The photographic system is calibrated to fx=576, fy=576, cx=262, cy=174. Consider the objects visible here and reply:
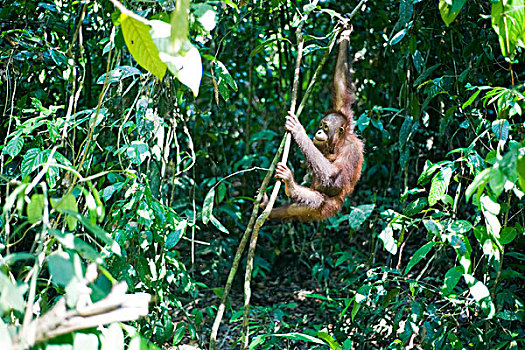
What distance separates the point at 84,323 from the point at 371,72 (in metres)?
4.91

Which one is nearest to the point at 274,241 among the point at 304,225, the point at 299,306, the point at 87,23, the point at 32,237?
the point at 304,225

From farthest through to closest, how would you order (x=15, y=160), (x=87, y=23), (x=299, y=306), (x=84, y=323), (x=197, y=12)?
(x=299, y=306), (x=87, y=23), (x=15, y=160), (x=197, y=12), (x=84, y=323)

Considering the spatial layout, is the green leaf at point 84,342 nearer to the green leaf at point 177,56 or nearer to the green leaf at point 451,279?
the green leaf at point 177,56

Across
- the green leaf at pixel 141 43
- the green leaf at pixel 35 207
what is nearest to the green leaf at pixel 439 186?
the green leaf at pixel 141 43

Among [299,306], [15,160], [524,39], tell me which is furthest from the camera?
[299,306]

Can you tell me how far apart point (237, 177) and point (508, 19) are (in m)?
4.50

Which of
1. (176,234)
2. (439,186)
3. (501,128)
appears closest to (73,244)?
(176,234)

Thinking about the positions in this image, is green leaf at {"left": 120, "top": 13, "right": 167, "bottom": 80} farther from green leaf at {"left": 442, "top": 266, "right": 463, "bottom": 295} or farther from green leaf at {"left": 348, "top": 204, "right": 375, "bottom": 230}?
green leaf at {"left": 348, "top": 204, "right": 375, "bottom": 230}

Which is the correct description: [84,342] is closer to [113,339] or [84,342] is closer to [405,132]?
[113,339]

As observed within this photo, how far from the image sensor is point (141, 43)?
5.59 feet

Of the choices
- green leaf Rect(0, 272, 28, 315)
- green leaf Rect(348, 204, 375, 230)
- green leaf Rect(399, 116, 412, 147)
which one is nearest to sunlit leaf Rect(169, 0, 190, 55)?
green leaf Rect(0, 272, 28, 315)

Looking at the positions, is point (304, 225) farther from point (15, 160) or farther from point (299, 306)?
point (15, 160)

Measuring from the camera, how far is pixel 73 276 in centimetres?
132

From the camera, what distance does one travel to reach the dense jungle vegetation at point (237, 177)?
5.48 feet
